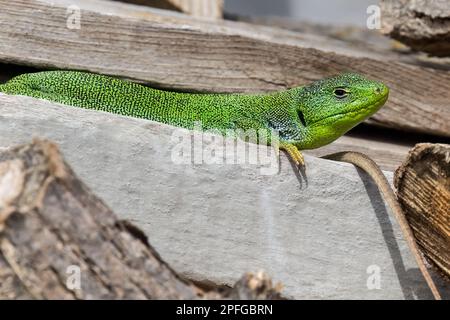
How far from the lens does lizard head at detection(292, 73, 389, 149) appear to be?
14.7 ft

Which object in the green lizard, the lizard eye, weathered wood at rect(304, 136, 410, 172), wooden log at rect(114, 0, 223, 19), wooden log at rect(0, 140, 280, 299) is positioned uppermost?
wooden log at rect(0, 140, 280, 299)

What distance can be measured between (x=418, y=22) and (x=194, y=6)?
150cm

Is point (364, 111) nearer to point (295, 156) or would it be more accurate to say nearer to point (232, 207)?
point (295, 156)

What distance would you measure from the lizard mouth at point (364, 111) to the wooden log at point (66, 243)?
1.95 meters

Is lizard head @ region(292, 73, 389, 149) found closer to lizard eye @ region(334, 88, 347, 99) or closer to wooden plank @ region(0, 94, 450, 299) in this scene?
lizard eye @ region(334, 88, 347, 99)

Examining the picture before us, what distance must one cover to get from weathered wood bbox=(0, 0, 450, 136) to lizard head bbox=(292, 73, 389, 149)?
379 millimetres

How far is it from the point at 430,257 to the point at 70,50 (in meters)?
2.18

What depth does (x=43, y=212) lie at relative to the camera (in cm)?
258

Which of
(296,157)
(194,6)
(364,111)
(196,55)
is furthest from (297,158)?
(194,6)

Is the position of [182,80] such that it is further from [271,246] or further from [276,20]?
[276,20]

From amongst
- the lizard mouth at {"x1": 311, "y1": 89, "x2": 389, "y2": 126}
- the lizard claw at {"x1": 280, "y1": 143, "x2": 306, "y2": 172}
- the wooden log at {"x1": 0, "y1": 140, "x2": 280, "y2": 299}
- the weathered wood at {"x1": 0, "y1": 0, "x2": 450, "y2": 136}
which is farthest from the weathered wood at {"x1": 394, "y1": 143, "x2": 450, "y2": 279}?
the weathered wood at {"x1": 0, "y1": 0, "x2": 450, "y2": 136}

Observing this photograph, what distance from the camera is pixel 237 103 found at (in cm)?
477

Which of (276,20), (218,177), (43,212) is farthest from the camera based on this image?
(276,20)
